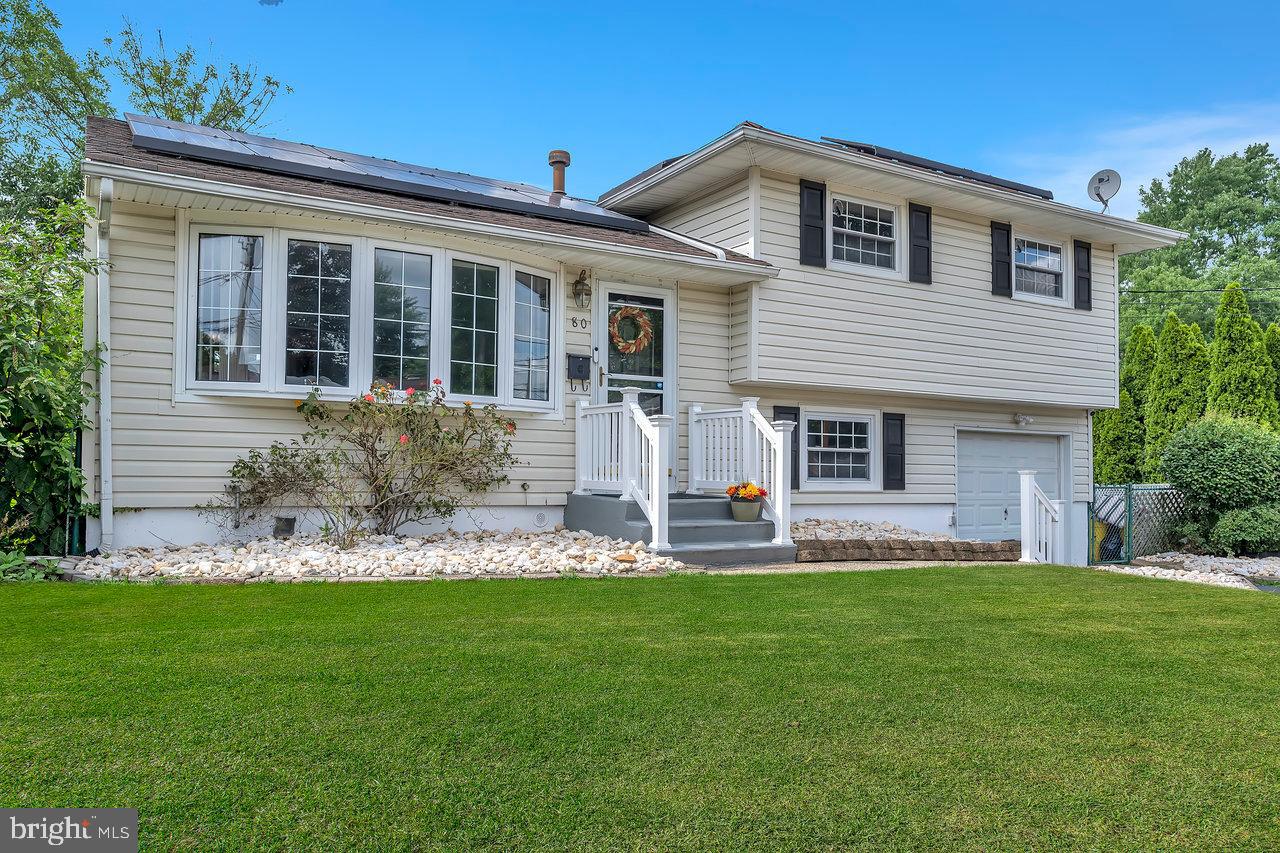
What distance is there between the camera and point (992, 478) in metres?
12.1

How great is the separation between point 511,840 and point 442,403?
5908mm

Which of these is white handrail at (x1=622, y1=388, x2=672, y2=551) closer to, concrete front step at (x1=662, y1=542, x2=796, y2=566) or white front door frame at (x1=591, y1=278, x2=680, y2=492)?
concrete front step at (x1=662, y1=542, x2=796, y2=566)

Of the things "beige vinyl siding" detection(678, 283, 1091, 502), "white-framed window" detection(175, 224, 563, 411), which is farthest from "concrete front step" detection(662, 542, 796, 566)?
"white-framed window" detection(175, 224, 563, 411)

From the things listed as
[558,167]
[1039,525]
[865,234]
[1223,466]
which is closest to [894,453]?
[1039,525]

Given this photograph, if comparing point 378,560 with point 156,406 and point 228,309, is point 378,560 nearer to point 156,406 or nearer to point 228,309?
point 156,406

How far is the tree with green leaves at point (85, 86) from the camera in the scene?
1694 cm

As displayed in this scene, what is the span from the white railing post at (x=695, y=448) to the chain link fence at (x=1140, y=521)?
21.9ft

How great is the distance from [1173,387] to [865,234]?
11.1m

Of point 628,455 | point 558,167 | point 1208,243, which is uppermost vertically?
point 1208,243

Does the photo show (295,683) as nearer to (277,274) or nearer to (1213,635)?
(1213,635)

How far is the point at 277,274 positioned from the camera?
282 inches

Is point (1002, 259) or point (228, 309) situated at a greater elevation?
point (1002, 259)

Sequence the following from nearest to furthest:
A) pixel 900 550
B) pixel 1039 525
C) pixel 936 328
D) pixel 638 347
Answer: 1. pixel 900 550
2. pixel 1039 525
3. pixel 638 347
4. pixel 936 328

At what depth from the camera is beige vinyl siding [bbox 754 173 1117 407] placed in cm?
967
